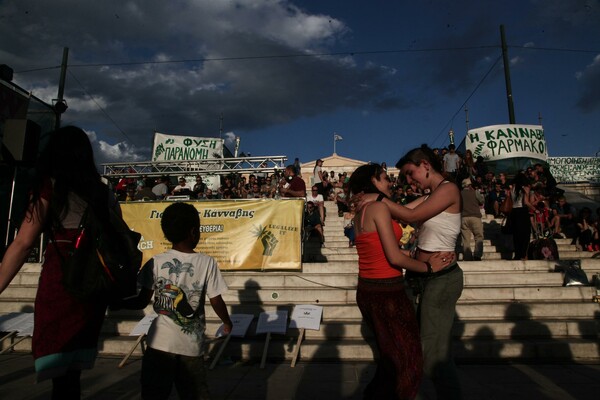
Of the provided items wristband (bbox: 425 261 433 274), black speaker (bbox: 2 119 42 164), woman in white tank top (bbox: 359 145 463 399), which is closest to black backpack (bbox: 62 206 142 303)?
woman in white tank top (bbox: 359 145 463 399)

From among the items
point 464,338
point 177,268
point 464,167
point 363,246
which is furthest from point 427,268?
point 464,167

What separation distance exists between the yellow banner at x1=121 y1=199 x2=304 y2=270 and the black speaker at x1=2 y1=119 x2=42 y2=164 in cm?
253

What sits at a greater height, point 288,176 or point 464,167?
point 464,167

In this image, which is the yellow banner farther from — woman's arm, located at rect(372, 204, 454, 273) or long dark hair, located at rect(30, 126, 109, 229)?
long dark hair, located at rect(30, 126, 109, 229)

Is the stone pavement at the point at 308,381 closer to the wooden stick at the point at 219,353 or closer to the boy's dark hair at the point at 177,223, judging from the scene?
the wooden stick at the point at 219,353

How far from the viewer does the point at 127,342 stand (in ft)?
18.9

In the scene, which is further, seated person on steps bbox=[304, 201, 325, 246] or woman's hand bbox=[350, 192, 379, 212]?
seated person on steps bbox=[304, 201, 325, 246]

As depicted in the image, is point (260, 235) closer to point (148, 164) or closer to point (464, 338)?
point (464, 338)

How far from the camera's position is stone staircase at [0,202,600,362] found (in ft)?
17.6

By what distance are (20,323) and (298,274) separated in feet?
14.8

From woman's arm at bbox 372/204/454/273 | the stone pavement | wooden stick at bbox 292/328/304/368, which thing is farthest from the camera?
wooden stick at bbox 292/328/304/368

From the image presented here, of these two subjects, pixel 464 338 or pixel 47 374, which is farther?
pixel 464 338

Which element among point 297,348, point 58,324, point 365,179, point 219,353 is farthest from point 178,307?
point 297,348

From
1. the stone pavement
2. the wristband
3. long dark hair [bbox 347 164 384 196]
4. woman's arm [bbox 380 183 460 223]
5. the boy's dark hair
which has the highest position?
long dark hair [bbox 347 164 384 196]
